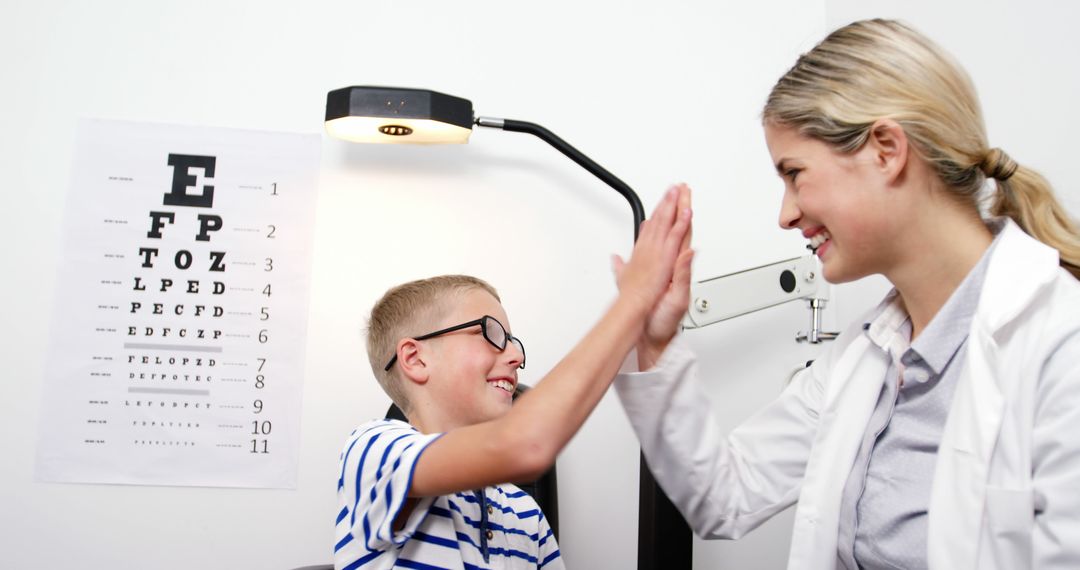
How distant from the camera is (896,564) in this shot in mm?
979

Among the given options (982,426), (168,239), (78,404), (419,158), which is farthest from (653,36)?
(78,404)

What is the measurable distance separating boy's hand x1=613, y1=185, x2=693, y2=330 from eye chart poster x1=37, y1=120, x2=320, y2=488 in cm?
98

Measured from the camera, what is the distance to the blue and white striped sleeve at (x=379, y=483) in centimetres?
92

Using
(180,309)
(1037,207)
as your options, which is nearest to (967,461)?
(1037,207)

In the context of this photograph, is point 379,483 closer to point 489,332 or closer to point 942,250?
point 489,332

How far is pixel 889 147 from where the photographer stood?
3.31 ft

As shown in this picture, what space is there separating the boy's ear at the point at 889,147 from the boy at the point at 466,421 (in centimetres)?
24

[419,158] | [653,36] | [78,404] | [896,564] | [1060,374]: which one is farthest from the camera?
[653,36]

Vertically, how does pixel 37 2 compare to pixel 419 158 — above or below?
above

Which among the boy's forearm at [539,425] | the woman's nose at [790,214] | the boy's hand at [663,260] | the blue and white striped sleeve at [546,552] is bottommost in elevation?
the blue and white striped sleeve at [546,552]

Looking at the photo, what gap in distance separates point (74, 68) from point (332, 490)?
1.04 m

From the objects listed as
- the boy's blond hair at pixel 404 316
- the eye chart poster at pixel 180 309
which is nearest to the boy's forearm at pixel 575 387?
the boy's blond hair at pixel 404 316

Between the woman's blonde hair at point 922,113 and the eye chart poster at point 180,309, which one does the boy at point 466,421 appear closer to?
the woman's blonde hair at point 922,113

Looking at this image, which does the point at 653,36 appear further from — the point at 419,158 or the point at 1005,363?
the point at 1005,363
